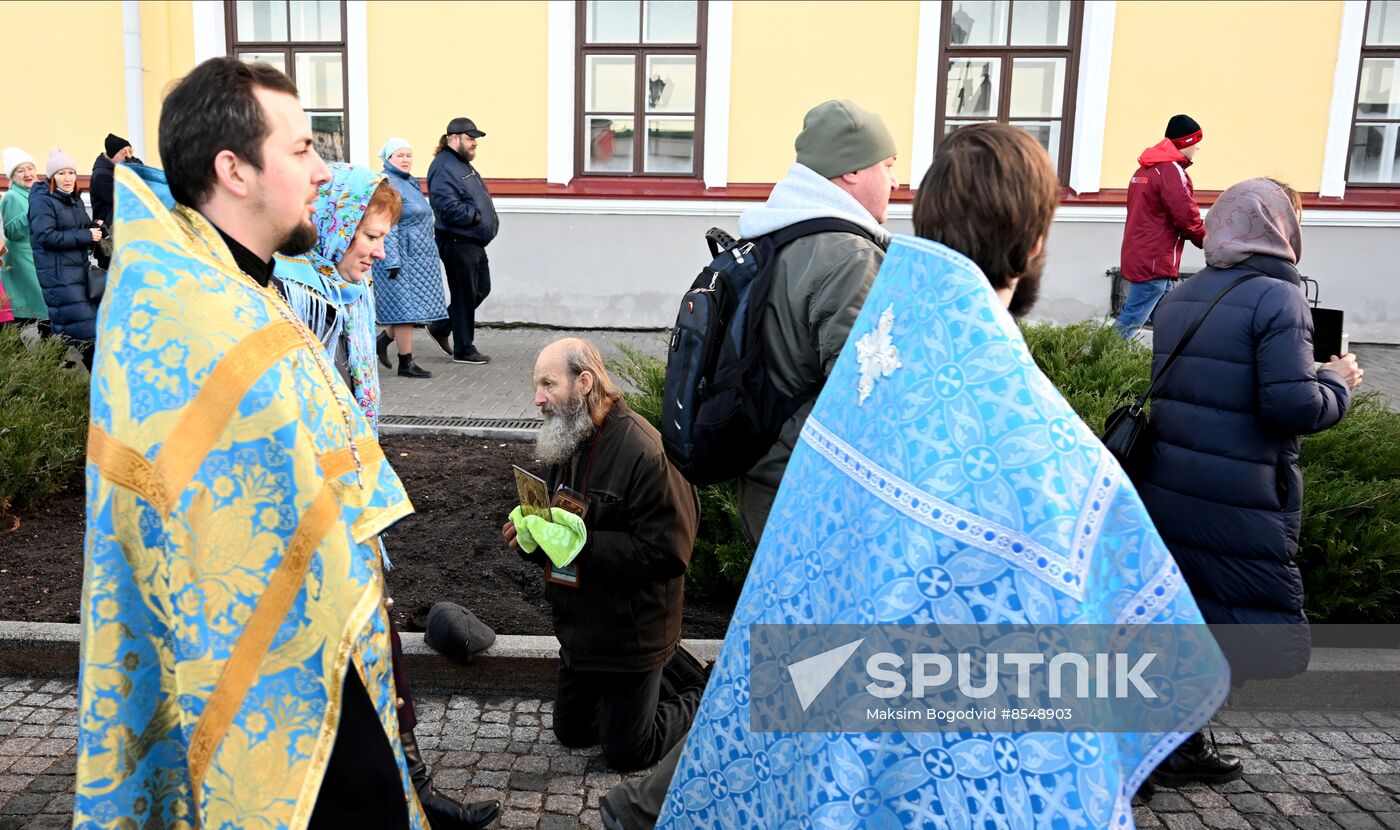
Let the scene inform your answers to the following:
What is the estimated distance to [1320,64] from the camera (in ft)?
37.6

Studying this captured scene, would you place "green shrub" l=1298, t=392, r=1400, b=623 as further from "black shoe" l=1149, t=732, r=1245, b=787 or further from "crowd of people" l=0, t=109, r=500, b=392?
"crowd of people" l=0, t=109, r=500, b=392

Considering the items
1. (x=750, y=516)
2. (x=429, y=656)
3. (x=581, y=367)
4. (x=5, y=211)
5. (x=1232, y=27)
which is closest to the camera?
(x=750, y=516)

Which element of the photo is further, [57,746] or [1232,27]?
[1232,27]

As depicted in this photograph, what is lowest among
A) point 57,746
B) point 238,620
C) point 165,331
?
point 57,746

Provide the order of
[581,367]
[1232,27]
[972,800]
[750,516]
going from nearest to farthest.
Result: [972,800], [750,516], [581,367], [1232,27]

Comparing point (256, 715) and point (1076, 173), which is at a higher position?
point (1076, 173)

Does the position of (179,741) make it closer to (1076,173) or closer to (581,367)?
(581,367)

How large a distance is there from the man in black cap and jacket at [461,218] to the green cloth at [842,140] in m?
6.97

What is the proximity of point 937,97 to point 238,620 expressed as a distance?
1097 cm

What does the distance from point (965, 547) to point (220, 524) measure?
1.26 m

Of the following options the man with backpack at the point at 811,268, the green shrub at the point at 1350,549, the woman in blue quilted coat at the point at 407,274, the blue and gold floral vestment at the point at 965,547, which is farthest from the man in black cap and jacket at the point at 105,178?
the blue and gold floral vestment at the point at 965,547

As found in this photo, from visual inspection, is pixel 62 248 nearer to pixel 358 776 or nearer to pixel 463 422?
pixel 463 422

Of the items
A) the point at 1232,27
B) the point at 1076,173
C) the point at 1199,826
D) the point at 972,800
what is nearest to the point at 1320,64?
the point at 1232,27

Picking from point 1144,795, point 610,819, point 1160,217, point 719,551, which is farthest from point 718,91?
point 610,819
